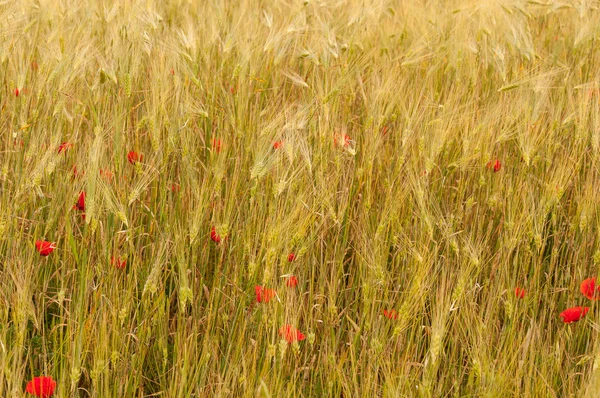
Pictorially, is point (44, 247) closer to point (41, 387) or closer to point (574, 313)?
point (41, 387)

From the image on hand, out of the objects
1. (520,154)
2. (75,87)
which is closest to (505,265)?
(520,154)

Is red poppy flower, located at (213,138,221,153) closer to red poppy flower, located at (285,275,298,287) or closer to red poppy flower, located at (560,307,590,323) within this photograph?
red poppy flower, located at (285,275,298,287)

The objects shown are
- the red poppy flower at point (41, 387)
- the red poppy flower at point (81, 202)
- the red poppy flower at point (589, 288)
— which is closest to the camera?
the red poppy flower at point (41, 387)

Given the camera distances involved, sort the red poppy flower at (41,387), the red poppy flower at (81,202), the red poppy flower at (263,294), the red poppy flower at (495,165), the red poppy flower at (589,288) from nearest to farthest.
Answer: the red poppy flower at (41,387) < the red poppy flower at (263,294) < the red poppy flower at (589,288) < the red poppy flower at (81,202) < the red poppy flower at (495,165)

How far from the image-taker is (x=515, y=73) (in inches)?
76.8

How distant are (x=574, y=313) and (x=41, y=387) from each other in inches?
32.6

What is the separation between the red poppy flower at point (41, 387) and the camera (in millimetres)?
1034

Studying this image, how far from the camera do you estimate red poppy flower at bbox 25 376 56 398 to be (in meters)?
1.03

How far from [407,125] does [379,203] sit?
7.6 inches

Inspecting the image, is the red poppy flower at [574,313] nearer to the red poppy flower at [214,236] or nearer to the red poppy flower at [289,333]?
the red poppy flower at [289,333]

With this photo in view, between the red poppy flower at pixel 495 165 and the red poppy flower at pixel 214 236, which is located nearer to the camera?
the red poppy flower at pixel 214 236

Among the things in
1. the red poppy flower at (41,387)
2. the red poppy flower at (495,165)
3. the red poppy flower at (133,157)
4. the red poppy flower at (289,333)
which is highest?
the red poppy flower at (133,157)

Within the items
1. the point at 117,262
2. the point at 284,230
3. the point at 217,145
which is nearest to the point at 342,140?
the point at 217,145

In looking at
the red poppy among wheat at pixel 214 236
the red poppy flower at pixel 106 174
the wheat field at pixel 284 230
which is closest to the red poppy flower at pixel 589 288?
the wheat field at pixel 284 230
